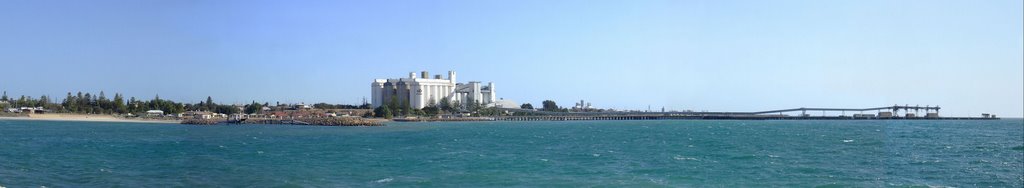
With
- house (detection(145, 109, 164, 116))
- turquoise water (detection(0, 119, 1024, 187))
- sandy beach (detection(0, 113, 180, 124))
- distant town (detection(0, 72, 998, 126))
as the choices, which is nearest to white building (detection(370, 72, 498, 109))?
distant town (detection(0, 72, 998, 126))

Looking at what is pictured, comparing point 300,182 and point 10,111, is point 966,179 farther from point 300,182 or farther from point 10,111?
point 10,111

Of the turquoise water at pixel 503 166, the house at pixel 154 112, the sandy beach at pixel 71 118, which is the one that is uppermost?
the house at pixel 154 112

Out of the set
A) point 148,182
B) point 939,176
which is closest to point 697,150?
point 939,176

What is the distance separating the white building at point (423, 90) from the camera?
16438cm

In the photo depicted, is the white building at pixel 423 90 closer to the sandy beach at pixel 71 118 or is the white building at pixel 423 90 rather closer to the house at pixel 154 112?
the house at pixel 154 112

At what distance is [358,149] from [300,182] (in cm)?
1831

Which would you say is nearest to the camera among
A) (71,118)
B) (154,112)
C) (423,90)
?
(71,118)

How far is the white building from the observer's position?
164375 mm

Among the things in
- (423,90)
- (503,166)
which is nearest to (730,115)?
(423,90)

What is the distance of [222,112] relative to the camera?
5443 inches

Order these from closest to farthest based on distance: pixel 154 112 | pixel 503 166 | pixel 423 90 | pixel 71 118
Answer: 1. pixel 503 166
2. pixel 71 118
3. pixel 154 112
4. pixel 423 90

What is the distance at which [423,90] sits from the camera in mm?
166375

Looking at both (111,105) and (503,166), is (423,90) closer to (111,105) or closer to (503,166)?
(111,105)

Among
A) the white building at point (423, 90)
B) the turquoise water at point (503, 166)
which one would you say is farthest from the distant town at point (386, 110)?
the turquoise water at point (503, 166)
